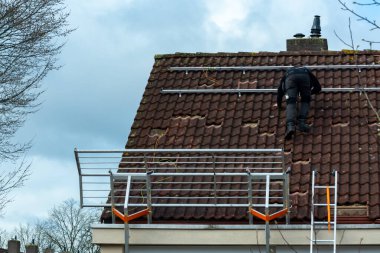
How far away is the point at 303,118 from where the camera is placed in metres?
20.4

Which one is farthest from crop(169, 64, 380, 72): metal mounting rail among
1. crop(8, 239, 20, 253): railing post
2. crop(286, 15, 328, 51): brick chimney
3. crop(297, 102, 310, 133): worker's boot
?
crop(8, 239, 20, 253): railing post

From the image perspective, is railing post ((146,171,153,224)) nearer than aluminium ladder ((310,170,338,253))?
No

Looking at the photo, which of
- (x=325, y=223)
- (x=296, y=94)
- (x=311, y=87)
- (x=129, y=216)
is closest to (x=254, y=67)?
(x=311, y=87)

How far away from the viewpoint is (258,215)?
17828 mm

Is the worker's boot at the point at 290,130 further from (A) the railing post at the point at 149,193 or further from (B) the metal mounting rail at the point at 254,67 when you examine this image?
(A) the railing post at the point at 149,193

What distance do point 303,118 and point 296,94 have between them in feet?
1.33

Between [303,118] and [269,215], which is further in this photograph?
[303,118]

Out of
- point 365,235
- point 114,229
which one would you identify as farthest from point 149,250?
point 365,235

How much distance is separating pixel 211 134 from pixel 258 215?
3.23 meters

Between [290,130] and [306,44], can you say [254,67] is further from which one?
[290,130]

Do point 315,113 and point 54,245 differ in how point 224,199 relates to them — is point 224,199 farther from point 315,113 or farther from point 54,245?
point 54,245

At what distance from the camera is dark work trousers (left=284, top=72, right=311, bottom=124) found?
66.5 ft

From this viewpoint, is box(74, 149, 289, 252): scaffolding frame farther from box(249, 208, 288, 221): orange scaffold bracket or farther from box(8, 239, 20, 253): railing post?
box(8, 239, 20, 253): railing post

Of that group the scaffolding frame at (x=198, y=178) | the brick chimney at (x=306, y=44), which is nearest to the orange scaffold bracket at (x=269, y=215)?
the scaffolding frame at (x=198, y=178)
